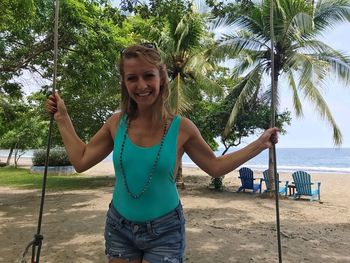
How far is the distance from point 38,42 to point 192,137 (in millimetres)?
8255

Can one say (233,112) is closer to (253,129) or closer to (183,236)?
(253,129)

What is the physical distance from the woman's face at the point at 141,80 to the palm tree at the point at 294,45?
1111 centimetres

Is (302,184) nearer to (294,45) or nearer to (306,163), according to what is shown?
(294,45)

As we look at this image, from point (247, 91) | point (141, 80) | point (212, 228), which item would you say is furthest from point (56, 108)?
point (247, 91)

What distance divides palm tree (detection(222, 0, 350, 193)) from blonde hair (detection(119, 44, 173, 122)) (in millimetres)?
11029

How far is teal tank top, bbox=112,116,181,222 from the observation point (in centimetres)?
160

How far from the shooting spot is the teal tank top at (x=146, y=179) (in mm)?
1598

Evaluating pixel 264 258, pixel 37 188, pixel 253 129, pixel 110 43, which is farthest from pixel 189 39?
pixel 264 258

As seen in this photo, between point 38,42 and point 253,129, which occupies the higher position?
point 38,42

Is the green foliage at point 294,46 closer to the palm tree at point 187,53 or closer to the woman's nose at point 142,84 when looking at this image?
the palm tree at point 187,53

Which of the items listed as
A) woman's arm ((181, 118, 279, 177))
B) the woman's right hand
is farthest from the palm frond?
woman's arm ((181, 118, 279, 177))

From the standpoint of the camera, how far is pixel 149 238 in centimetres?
160

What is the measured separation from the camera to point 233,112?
43.5 feet

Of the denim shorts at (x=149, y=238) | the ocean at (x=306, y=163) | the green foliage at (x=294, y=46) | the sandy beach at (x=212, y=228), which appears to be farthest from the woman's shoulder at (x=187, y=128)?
the ocean at (x=306, y=163)
